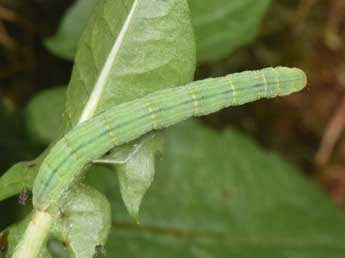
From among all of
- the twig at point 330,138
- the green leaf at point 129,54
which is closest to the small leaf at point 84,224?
the green leaf at point 129,54

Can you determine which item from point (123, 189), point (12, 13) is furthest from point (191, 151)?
point (123, 189)

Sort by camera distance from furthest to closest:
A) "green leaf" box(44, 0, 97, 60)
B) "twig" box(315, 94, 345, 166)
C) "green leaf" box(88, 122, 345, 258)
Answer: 1. "twig" box(315, 94, 345, 166)
2. "green leaf" box(88, 122, 345, 258)
3. "green leaf" box(44, 0, 97, 60)

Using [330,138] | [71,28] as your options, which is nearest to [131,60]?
[71,28]

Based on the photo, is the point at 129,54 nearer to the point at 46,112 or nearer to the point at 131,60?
the point at 131,60

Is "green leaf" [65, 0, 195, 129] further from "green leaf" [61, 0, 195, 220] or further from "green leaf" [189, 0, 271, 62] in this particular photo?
"green leaf" [189, 0, 271, 62]

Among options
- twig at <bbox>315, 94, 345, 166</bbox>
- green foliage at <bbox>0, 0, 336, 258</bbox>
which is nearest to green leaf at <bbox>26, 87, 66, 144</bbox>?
green foliage at <bbox>0, 0, 336, 258</bbox>
